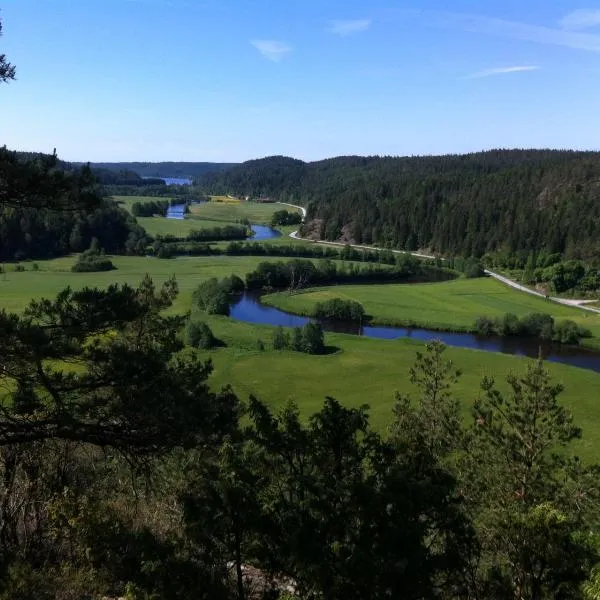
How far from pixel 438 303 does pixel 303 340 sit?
3058 centimetres

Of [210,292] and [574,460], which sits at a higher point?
[574,460]

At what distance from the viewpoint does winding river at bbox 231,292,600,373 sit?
183 ft

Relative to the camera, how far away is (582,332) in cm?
6097

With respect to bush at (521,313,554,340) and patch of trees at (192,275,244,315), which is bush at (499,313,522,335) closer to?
bush at (521,313,554,340)

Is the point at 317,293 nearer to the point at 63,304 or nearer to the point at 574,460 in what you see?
the point at 574,460

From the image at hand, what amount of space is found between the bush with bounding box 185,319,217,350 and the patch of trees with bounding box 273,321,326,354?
5.68 m

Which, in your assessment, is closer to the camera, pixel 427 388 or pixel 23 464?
pixel 23 464

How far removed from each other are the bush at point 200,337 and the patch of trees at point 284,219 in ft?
420

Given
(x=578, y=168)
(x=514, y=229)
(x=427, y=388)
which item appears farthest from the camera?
(x=578, y=168)

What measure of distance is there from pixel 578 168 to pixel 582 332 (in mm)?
89245

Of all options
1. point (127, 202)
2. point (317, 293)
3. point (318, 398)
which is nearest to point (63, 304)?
point (318, 398)

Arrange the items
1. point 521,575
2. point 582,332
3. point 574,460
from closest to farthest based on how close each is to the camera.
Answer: point 521,575
point 574,460
point 582,332

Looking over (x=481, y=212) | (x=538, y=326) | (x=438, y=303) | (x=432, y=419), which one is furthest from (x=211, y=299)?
(x=481, y=212)

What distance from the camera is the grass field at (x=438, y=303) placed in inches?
2665
